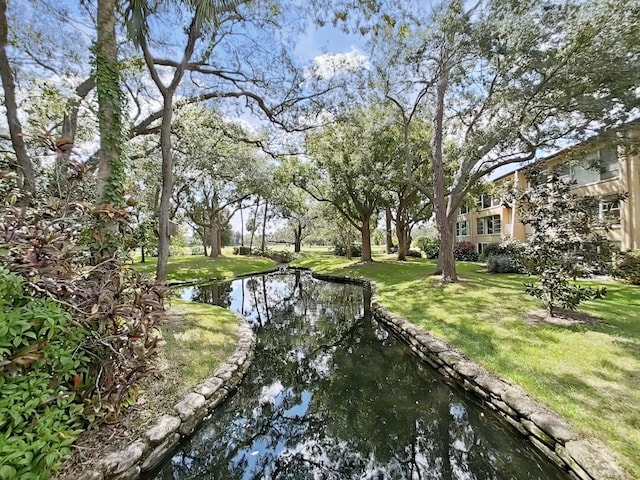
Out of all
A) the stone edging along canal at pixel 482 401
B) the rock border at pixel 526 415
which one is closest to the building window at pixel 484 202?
the rock border at pixel 526 415

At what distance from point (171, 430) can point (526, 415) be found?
392cm

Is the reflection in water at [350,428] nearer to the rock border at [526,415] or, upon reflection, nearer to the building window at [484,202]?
the rock border at [526,415]

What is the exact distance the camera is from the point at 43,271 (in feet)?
8.50

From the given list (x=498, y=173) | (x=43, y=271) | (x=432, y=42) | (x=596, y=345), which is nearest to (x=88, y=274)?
(x=43, y=271)

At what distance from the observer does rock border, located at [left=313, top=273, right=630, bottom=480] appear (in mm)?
2559

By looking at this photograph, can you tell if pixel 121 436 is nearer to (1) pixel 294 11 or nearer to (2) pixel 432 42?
(1) pixel 294 11

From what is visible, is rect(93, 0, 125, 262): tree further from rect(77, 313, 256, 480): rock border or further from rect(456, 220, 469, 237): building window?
rect(456, 220, 469, 237): building window

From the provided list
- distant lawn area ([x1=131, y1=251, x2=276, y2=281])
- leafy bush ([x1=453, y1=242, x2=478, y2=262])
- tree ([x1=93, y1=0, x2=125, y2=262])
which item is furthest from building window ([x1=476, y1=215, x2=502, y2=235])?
tree ([x1=93, y1=0, x2=125, y2=262])

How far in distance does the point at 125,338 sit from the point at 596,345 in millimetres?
6633

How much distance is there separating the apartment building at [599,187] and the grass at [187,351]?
668cm

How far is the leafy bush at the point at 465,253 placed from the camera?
70.3 ft

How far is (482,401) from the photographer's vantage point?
13.2 feet

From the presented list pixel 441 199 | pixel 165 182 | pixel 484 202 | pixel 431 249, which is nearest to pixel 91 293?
pixel 165 182

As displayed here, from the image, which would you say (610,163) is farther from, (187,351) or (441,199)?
(187,351)
